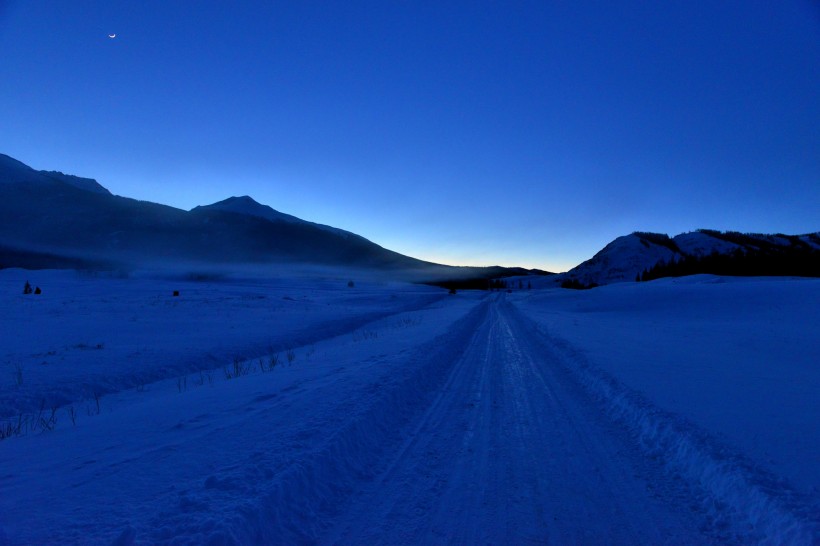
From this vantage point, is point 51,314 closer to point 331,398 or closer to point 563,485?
point 331,398

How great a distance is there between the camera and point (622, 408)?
278 inches

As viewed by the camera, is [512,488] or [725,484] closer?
[725,484]

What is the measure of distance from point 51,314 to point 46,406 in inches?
787

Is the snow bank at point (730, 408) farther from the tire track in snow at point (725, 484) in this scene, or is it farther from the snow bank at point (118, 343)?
the snow bank at point (118, 343)

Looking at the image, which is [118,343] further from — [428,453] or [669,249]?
[669,249]

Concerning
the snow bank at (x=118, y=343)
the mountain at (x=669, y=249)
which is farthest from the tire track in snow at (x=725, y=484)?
the mountain at (x=669, y=249)

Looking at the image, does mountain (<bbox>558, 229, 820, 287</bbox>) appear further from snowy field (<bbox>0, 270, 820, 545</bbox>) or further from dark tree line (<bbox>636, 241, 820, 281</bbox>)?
snowy field (<bbox>0, 270, 820, 545</bbox>)

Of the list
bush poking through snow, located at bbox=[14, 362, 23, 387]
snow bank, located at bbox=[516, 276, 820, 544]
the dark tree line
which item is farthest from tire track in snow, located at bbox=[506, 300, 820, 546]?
the dark tree line

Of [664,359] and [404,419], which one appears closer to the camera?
[404,419]

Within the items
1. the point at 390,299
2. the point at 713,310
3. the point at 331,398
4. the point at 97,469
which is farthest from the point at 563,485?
the point at 390,299

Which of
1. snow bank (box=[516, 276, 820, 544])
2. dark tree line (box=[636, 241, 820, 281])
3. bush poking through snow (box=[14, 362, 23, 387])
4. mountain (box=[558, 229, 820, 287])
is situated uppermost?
mountain (box=[558, 229, 820, 287])

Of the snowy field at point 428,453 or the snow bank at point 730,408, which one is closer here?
the snowy field at point 428,453

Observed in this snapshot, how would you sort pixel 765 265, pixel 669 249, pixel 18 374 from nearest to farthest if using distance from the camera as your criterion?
1. pixel 18 374
2. pixel 765 265
3. pixel 669 249

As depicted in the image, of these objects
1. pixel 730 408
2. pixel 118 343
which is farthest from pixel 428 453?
pixel 118 343
